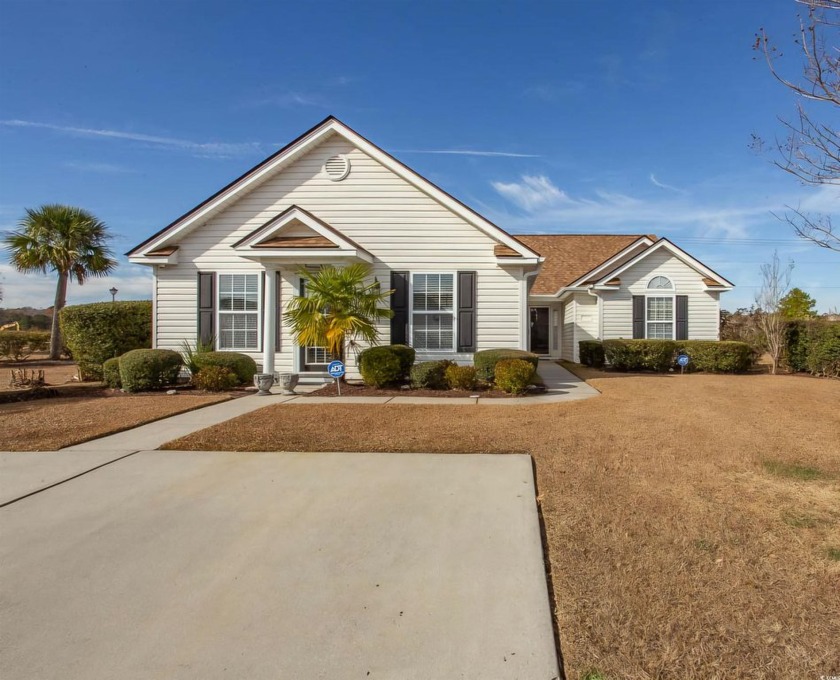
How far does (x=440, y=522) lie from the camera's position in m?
4.12

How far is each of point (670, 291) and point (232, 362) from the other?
1414 cm

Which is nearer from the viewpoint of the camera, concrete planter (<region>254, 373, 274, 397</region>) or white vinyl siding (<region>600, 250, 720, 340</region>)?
concrete planter (<region>254, 373, 274, 397</region>)

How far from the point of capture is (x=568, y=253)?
25219 millimetres

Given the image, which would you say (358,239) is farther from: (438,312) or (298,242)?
(438,312)

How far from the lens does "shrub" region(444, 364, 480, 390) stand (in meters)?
11.3

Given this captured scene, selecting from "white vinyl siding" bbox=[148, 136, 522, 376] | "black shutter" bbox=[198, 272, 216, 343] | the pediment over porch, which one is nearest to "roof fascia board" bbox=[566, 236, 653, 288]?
"white vinyl siding" bbox=[148, 136, 522, 376]

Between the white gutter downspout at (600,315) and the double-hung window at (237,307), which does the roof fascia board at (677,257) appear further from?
the double-hung window at (237,307)

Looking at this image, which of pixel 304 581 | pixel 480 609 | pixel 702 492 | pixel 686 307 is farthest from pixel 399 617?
pixel 686 307

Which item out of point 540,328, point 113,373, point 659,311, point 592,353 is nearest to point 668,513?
point 113,373

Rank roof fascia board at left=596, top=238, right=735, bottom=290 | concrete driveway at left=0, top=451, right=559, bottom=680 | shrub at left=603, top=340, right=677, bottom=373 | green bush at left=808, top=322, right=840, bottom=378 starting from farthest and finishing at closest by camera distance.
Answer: roof fascia board at left=596, top=238, right=735, bottom=290
shrub at left=603, top=340, right=677, bottom=373
green bush at left=808, top=322, right=840, bottom=378
concrete driveway at left=0, top=451, right=559, bottom=680

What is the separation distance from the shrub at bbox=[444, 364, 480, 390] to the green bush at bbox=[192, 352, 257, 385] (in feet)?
15.1

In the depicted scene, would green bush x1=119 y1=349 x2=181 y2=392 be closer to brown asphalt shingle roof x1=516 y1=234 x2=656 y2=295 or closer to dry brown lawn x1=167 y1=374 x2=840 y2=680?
dry brown lawn x1=167 y1=374 x2=840 y2=680

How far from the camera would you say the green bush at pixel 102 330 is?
12.9 m

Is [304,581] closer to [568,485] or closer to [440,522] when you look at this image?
[440,522]
